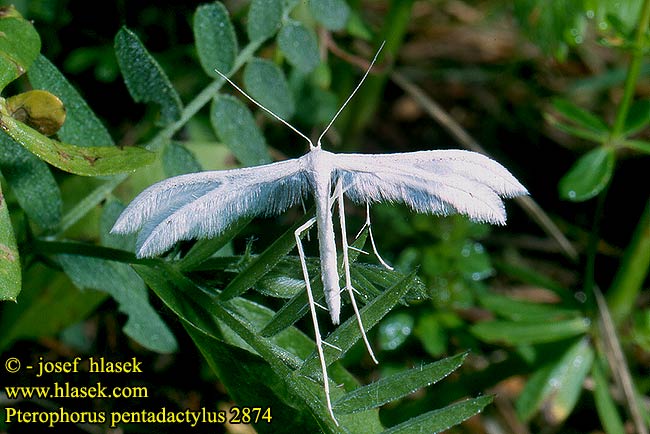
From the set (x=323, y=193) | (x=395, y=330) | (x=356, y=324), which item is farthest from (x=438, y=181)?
(x=395, y=330)

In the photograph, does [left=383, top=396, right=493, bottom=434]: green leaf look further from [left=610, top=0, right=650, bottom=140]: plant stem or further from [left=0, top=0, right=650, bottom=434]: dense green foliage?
[left=610, top=0, right=650, bottom=140]: plant stem

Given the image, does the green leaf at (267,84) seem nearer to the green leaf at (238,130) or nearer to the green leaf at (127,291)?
the green leaf at (238,130)

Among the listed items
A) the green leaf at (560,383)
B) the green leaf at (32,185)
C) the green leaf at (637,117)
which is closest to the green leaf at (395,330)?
the green leaf at (560,383)

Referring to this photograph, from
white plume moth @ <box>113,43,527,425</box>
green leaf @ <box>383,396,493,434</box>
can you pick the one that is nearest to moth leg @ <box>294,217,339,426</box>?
white plume moth @ <box>113,43,527,425</box>

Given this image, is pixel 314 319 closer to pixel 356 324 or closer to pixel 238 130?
pixel 356 324

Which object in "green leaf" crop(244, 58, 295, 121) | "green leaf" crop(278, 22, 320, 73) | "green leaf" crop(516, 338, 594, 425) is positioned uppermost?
"green leaf" crop(278, 22, 320, 73)
